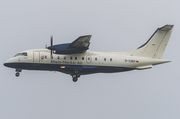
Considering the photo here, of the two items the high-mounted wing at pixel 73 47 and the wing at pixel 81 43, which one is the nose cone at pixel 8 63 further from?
the wing at pixel 81 43

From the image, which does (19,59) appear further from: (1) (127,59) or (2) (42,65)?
(1) (127,59)

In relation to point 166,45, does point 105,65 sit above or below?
below

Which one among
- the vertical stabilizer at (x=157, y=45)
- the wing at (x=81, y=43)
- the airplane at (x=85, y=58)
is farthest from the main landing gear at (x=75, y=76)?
the vertical stabilizer at (x=157, y=45)

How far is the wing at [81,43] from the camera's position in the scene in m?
25.1

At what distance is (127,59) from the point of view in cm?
2734

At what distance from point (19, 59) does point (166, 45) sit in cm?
1277

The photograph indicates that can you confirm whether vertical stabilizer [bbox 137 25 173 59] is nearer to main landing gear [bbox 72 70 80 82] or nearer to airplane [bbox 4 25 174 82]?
airplane [bbox 4 25 174 82]

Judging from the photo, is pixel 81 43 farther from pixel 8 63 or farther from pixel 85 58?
pixel 8 63

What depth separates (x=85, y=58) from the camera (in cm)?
2669

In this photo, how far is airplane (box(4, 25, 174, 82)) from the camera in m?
26.0

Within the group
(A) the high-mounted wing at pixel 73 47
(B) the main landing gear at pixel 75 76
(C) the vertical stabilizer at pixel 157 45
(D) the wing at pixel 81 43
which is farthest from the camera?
(C) the vertical stabilizer at pixel 157 45

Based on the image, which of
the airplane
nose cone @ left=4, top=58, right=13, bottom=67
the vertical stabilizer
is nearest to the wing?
the airplane

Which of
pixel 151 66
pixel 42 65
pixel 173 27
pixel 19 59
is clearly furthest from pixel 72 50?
pixel 173 27

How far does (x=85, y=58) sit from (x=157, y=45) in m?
6.60
